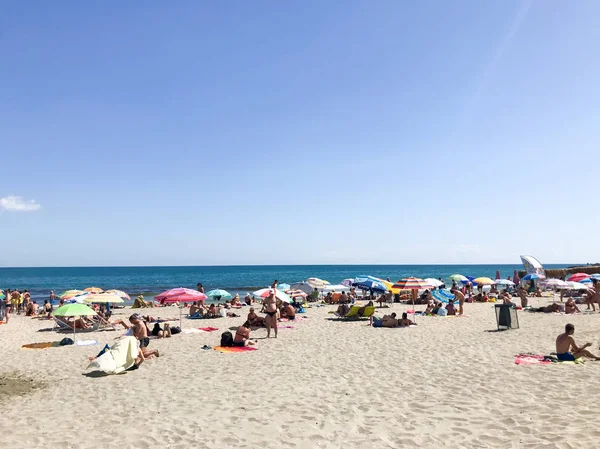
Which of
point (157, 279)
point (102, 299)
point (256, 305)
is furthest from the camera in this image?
point (157, 279)

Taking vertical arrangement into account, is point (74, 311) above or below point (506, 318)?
above

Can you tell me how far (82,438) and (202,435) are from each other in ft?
4.97

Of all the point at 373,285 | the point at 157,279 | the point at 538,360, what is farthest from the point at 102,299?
the point at 157,279

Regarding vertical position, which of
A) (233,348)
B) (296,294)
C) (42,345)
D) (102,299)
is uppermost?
(102,299)

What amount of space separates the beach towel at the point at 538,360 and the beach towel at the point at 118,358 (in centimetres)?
824

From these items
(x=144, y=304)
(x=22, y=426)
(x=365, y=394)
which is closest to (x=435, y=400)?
(x=365, y=394)

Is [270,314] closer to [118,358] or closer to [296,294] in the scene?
[118,358]

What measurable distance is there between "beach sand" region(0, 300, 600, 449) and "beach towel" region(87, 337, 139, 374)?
0.24 meters

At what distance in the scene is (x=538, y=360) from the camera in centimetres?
919

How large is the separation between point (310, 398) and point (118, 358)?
4474 millimetres

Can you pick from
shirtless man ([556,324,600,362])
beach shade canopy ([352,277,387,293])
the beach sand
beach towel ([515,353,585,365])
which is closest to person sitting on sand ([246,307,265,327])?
the beach sand

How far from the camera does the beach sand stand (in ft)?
17.2

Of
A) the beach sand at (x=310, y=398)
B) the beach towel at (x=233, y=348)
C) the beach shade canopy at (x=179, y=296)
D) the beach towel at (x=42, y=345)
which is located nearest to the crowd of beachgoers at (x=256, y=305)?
the beach shade canopy at (x=179, y=296)

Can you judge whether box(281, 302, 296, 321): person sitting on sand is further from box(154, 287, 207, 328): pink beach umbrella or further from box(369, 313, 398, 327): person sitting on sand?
box(154, 287, 207, 328): pink beach umbrella
